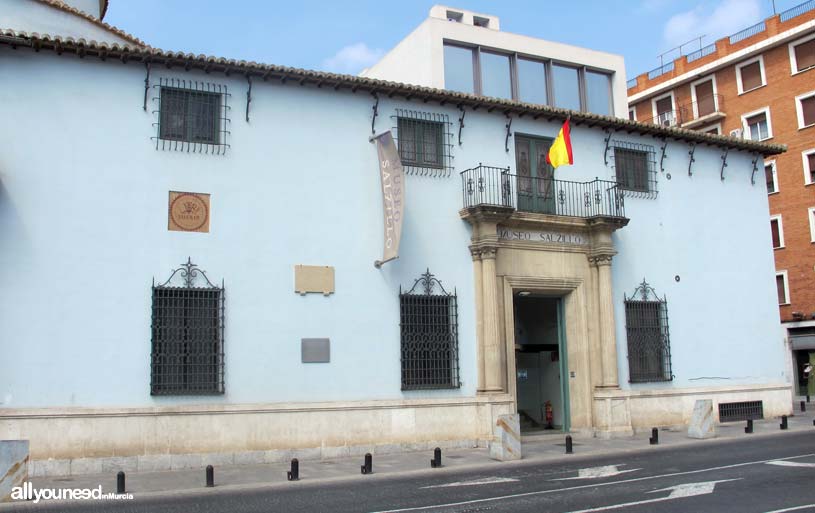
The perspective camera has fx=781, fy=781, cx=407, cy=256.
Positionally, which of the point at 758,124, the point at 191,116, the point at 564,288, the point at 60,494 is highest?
the point at 758,124

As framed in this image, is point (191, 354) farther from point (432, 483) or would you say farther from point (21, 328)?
point (432, 483)

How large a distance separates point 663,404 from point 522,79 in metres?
10.2

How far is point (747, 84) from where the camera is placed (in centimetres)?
3784

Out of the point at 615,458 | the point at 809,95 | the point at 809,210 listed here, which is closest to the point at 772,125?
the point at 809,95

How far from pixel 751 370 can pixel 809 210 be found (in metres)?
16.3

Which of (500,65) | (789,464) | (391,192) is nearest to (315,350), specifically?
(391,192)

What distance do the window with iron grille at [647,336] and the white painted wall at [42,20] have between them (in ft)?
46.4

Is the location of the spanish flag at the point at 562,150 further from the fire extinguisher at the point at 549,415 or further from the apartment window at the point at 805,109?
the apartment window at the point at 805,109

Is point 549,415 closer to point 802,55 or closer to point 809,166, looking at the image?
point 809,166

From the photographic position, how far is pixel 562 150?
1781cm

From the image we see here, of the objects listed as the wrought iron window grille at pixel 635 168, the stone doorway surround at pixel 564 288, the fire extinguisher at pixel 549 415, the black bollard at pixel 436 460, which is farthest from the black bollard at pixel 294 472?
the wrought iron window grille at pixel 635 168

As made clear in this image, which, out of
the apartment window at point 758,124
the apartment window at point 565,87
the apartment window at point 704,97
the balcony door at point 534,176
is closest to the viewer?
the balcony door at point 534,176

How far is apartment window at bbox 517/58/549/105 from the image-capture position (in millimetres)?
23000

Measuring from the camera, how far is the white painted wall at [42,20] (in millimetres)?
17578
